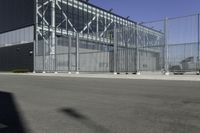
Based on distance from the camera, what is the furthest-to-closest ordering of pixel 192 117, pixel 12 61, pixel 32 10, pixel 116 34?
pixel 12 61
pixel 32 10
pixel 116 34
pixel 192 117

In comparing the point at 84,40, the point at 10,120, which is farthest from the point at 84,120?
the point at 84,40

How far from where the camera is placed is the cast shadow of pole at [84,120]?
18.4ft

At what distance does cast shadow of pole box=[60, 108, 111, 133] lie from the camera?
5621 millimetres

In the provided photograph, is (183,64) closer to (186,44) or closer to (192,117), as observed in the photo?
(186,44)

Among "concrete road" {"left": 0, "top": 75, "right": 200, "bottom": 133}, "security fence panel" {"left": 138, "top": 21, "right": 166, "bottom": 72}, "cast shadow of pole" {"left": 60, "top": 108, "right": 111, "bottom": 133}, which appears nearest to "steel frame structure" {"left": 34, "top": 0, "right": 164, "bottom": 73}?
"security fence panel" {"left": 138, "top": 21, "right": 166, "bottom": 72}

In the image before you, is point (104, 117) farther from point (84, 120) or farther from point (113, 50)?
point (113, 50)

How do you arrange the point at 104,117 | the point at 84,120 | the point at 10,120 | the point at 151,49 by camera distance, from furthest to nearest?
the point at 151,49, the point at 104,117, the point at 10,120, the point at 84,120

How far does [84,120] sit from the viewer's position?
21.4 feet

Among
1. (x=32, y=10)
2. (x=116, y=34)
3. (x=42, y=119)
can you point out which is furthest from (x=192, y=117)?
(x=32, y=10)

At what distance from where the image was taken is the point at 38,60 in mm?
36719

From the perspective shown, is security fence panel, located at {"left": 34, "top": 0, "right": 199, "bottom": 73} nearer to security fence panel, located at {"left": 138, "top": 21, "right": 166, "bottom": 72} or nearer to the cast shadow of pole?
security fence panel, located at {"left": 138, "top": 21, "right": 166, "bottom": 72}

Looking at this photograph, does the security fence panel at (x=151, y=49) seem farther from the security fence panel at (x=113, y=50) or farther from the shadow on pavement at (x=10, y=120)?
the shadow on pavement at (x=10, y=120)

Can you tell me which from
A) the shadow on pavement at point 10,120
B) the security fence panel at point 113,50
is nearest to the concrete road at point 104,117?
the shadow on pavement at point 10,120

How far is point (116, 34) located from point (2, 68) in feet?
103
